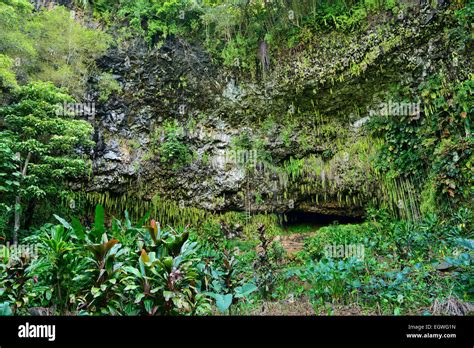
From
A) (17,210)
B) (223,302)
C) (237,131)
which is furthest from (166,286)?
(237,131)

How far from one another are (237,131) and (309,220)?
3.85m

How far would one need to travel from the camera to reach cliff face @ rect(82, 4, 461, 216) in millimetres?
8852

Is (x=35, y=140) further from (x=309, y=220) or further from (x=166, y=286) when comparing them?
(x=309, y=220)

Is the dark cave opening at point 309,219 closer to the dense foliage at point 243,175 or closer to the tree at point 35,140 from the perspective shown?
the dense foliage at point 243,175

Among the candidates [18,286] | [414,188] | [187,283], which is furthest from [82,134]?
[414,188]

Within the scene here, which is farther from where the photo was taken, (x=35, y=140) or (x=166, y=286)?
(x=35, y=140)

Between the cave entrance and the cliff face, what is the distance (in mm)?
414

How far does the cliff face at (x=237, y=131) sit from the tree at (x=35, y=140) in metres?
1.76

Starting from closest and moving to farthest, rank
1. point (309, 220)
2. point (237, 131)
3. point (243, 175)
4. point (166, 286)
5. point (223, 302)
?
point (166, 286)
point (223, 302)
point (243, 175)
point (237, 131)
point (309, 220)

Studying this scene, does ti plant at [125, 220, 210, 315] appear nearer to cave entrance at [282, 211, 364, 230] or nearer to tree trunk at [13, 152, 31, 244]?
tree trunk at [13, 152, 31, 244]

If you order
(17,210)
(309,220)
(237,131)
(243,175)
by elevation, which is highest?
(237,131)

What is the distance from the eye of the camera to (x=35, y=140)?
6652 millimetres
